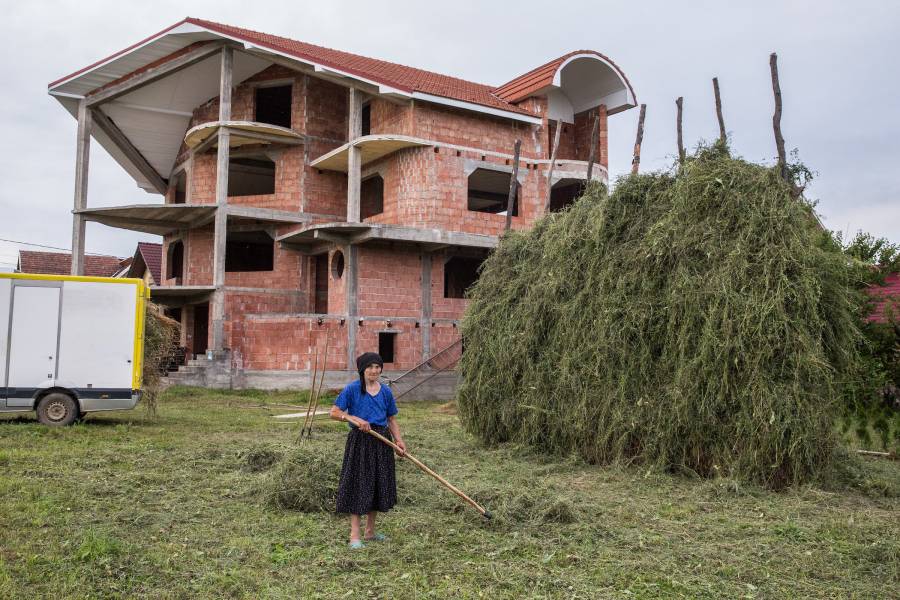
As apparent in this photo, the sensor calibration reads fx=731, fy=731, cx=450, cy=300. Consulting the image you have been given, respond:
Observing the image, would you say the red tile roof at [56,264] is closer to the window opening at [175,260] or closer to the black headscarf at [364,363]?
the window opening at [175,260]

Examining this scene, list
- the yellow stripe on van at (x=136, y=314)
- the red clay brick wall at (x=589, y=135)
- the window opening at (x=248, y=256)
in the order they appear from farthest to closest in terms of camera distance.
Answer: the window opening at (x=248, y=256)
the red clay brick wall at (x=589, y=135)
the yellow stripe on van at (x=136, y=314)

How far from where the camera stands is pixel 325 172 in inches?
947

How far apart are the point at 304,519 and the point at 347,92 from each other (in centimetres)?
2006

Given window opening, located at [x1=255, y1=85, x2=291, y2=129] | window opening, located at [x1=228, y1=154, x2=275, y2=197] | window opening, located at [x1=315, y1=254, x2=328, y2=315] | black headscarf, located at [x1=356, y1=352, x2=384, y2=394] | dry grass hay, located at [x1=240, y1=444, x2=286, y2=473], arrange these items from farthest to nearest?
window opening, located at [x1=228, y1=154, x2=275, y2=197] → window opening, located at [x1=255, y1=85, x2=291, y2=129] → window opening, located at [x1=315, y1=254, x2=328, y2=315] → dry grass hay, located at [x1=240, y1=444, x2=286, y2=473] → black headscarf, located at [x1=356, y1=352, x2=384, y2=394]

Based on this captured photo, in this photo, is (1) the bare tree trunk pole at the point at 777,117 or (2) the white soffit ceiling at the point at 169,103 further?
(2) the white soffit ceiling at the point at 169,103

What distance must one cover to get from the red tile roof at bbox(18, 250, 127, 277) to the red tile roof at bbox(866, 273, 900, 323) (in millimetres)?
37378

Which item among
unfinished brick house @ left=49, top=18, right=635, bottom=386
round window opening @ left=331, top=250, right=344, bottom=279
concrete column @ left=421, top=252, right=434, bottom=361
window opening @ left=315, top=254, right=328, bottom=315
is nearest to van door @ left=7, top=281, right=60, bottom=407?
unfinished brick house @ left=49, top=18, right=635, bottom=386

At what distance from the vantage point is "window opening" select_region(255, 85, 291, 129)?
82.9 ft

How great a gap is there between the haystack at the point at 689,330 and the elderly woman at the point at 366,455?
3.82 meters

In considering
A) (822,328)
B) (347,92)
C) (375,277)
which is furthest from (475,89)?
(822,328)

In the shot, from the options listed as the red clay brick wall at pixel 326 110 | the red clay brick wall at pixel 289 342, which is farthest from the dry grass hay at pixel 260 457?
the red clay brick wall at pixel 326 110

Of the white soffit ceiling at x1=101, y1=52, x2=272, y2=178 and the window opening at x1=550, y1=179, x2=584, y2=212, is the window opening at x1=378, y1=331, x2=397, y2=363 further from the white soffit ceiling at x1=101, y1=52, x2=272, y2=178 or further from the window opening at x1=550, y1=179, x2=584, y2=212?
the white soffit ceiling at x1=101, y1=52, x2=272, y2=178

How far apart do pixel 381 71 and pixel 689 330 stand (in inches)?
677

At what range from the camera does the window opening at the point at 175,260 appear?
26.8 m
